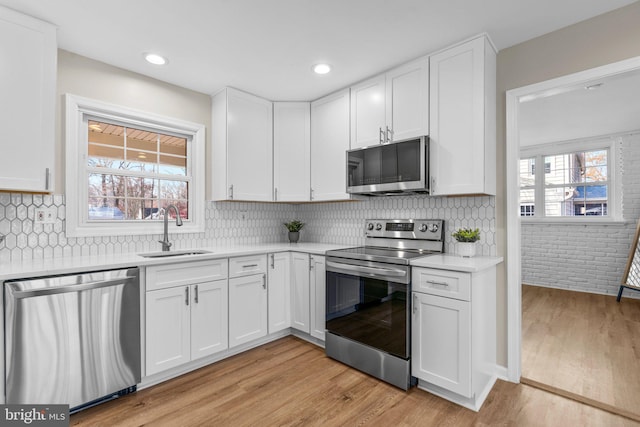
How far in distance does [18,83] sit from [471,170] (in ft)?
9.95

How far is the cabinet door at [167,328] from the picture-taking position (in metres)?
2.23

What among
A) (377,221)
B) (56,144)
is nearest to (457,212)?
(377,221)

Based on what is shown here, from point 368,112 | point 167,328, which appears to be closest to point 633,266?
point 368,112

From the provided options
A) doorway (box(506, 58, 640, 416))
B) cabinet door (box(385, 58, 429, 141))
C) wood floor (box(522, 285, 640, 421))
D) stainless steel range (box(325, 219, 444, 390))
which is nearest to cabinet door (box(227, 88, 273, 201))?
stainless steel range (box(325, 219, 444, 390))

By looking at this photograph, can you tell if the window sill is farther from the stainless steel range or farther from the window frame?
the stainless steel range

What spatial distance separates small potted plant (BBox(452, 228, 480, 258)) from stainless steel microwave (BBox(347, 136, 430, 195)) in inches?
17.1

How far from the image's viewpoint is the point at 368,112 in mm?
2879

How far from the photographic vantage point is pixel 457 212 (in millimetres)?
2643

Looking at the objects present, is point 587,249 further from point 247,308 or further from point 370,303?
point 247,308

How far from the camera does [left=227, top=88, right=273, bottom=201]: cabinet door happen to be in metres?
3.11

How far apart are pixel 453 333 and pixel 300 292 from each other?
4.84ft

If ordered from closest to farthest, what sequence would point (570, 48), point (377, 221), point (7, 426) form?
point (7, 426) < point (570, 48) < point (377, 221)

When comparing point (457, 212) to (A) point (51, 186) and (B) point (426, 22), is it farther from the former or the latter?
(A) point (51, 186)

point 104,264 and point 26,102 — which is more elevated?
point 26,102
